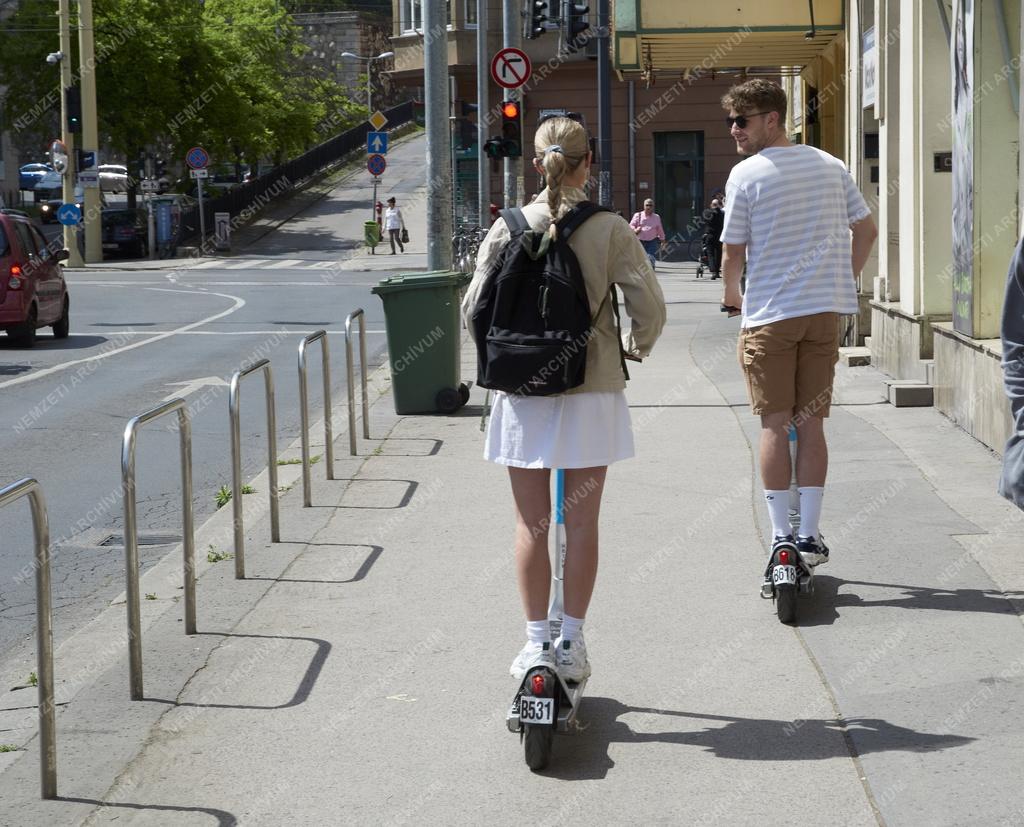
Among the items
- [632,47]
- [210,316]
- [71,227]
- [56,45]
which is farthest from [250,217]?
[632,47]

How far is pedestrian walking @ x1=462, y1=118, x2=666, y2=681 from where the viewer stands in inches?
180

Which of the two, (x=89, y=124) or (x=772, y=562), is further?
(x=89, y=124)

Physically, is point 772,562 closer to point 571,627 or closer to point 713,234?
point 571,627

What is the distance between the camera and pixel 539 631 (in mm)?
4621

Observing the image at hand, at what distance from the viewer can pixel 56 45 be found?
2030 inches

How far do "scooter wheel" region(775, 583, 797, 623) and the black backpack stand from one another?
1671mm

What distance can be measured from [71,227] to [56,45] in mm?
10967

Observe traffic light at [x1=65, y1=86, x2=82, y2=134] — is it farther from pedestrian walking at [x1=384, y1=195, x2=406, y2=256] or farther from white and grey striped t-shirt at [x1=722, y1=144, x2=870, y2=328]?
white and grey striped t-shirt at [x1=722, y1=144, x2=870, y2=328]

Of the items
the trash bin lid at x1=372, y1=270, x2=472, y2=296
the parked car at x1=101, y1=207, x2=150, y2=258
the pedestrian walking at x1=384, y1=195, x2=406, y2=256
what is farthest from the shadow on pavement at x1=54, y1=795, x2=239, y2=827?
the parked car at x1=101, y1=207, x2=150, y2=258

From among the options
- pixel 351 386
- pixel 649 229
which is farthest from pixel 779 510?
pixel 649 229

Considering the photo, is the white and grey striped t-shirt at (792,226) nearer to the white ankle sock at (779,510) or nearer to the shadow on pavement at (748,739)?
the white ankle sock at (779,510)

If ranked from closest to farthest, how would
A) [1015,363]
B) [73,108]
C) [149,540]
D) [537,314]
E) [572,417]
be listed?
[1015,363] → [537,314] → [572,417] → [149,540] → [73,108]

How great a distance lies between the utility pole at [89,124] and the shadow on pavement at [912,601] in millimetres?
39772

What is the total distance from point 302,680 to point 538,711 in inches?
48.8
